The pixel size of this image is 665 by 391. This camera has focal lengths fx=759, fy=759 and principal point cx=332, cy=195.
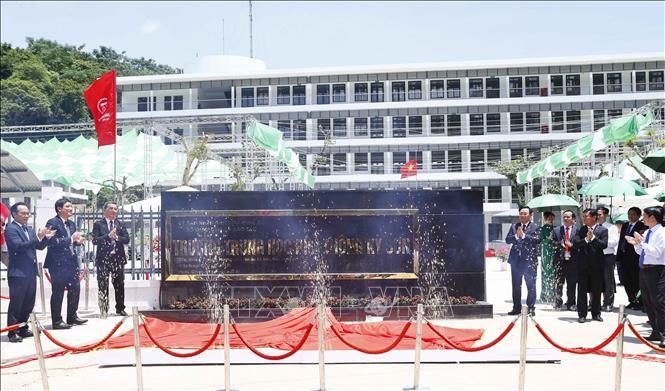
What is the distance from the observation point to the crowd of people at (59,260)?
9477 millimetres

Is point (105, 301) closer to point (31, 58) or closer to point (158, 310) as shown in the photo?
point (158, 310)

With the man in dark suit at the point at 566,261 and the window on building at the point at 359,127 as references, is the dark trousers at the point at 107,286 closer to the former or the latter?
the man in dark suit at the point at 566,261

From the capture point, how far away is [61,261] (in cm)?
1066

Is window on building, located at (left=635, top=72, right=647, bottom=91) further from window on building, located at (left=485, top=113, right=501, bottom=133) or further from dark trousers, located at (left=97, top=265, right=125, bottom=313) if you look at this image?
dark trousers, located at (left=97, top=265, right=125, bottom=313)

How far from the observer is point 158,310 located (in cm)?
1145

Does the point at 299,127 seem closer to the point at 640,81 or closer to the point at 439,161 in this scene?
the point at 439,161

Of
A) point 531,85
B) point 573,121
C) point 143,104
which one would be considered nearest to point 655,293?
point 573,121

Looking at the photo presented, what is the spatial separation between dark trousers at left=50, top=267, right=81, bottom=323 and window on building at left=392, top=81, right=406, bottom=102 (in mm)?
43223

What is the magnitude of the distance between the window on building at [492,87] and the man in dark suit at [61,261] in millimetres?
44060

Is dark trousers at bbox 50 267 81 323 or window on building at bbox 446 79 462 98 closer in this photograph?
dark trousers at bbox 50 267 81 323

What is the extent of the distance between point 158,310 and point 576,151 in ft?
41.3

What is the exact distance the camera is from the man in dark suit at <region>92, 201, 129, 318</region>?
1170 cm

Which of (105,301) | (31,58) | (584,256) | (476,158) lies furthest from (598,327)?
(476,158)

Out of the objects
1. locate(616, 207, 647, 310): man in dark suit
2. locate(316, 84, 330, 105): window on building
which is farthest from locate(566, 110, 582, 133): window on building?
locate(616, 207, 647, 310): man in dark suit
